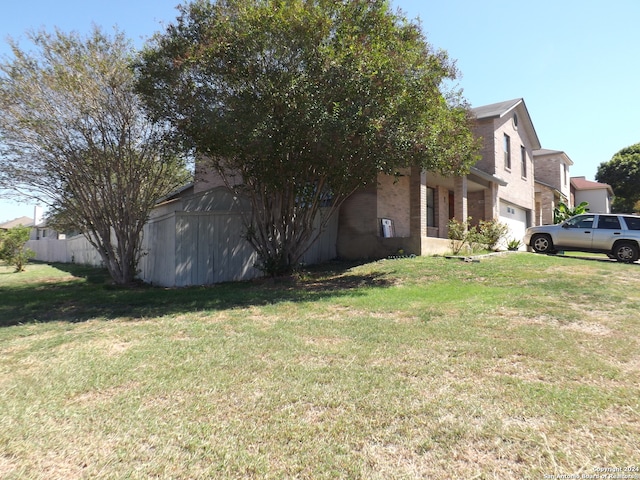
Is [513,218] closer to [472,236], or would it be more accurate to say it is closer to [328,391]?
[472,236]

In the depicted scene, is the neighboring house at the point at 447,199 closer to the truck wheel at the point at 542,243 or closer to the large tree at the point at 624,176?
the truck wheel at the point at 542,243

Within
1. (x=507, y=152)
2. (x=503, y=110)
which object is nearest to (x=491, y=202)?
(x=507, y=152)

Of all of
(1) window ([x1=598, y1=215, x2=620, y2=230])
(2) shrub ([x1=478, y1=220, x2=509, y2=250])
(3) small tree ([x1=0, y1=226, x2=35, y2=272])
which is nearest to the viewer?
(1) window ([x1=598, y1=215, x2=620, y2=230])

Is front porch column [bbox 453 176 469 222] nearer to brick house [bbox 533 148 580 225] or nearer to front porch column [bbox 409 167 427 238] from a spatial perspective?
front porch column [bbox 409 167 427 238]

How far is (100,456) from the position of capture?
8.84ft

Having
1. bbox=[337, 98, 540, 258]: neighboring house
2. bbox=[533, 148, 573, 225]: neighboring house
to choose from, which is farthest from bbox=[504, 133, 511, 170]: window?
bbox=[533, 148, 573, 225]: neighboring house

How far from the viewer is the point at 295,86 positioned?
866cm

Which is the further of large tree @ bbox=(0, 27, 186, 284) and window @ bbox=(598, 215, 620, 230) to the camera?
window @ bbox=(598, 215, 620, 230)

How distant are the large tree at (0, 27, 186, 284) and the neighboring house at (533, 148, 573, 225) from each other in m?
24.4

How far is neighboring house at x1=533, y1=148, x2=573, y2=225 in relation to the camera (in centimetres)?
2680

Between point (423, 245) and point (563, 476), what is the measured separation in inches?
473

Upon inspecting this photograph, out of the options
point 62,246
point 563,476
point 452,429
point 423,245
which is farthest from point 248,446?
point 62,246

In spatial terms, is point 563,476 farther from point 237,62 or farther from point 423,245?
point 423,245

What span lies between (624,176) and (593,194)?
6.94 m
